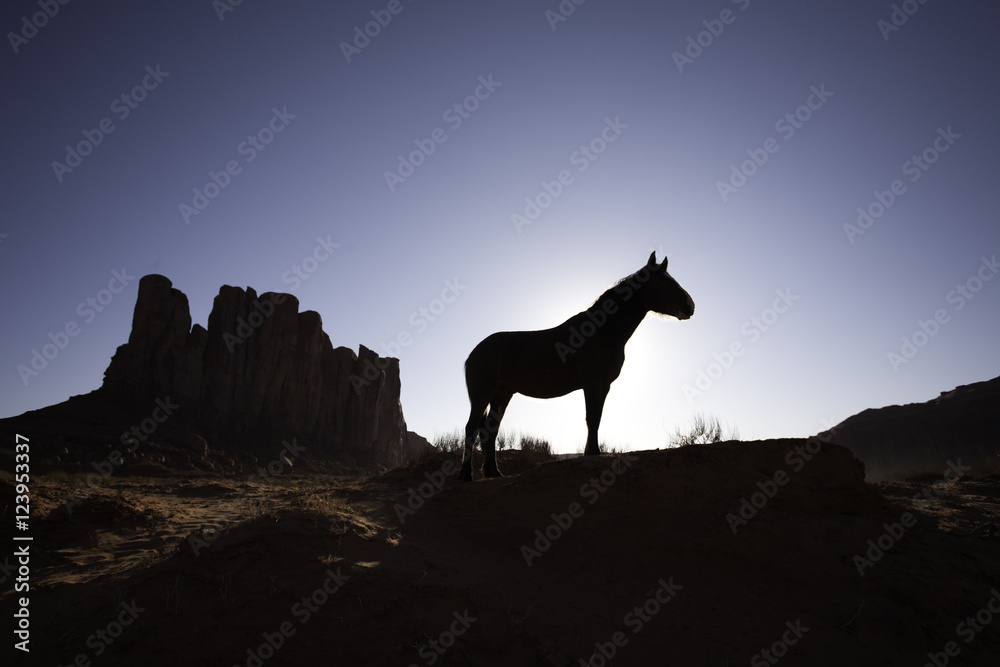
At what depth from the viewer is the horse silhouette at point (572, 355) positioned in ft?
23.0

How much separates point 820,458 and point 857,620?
2.23 m

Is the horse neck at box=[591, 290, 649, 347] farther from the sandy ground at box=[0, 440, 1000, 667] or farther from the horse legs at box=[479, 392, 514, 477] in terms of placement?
the horse legs at box=[479, 392, 514, 477]

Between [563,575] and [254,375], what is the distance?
50.5m

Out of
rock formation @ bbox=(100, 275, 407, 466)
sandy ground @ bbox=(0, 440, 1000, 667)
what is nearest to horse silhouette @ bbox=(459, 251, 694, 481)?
sandy ground @ bbox=(0, 440, 1000, 667)

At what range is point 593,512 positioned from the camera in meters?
5.42

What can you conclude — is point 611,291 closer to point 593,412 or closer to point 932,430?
point 593,412

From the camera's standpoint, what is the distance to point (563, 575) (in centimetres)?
477

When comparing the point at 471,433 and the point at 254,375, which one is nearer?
the point at 471,433

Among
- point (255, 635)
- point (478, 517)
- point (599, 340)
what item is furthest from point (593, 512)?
point (255, 635)

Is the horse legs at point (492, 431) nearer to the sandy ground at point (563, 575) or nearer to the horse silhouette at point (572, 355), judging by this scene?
the horse silhouette at point (572, 355)

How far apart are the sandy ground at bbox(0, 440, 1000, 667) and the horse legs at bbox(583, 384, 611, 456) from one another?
35.2 inches

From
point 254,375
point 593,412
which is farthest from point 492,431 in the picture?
point 254,375

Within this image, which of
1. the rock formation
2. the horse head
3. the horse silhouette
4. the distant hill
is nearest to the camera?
the horse silhouette

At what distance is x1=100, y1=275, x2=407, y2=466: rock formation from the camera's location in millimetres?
41906
